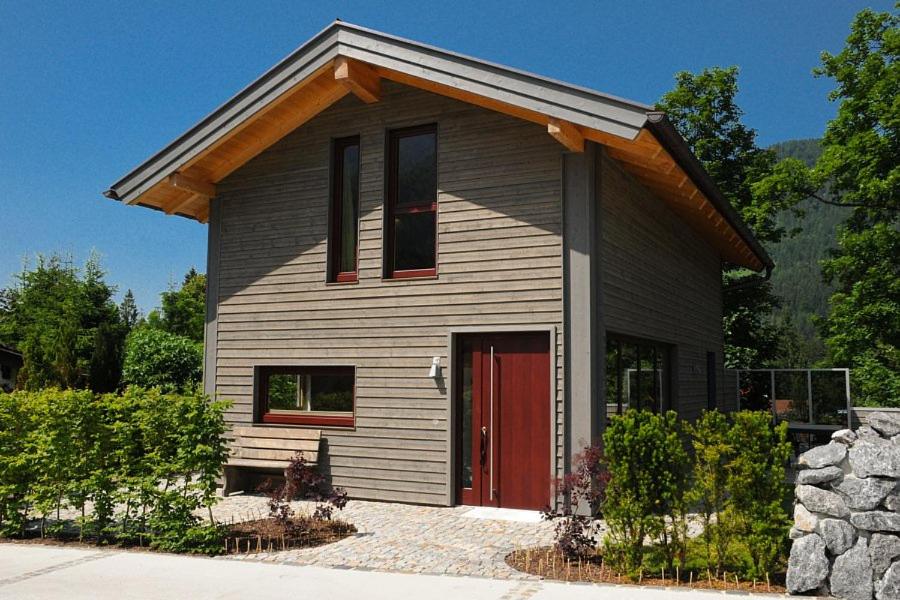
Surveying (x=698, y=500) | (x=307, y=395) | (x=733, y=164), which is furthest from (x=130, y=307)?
(x=698, y=500)

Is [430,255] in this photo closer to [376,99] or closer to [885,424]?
[376,99]

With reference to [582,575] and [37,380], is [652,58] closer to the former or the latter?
[37,380]

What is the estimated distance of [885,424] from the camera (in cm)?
619

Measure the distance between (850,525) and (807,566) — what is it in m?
0.45

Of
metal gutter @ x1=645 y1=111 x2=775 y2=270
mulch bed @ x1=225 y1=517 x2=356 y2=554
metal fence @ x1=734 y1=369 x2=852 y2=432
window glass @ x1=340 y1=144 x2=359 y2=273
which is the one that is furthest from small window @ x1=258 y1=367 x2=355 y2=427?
metal fence @ x1=734 y1=369 x2=852 y2=432

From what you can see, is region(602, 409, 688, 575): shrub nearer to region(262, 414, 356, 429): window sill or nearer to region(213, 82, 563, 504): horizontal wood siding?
region(213, 82, 563, 504): horizontal wood siding

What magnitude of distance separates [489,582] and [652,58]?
3459cm

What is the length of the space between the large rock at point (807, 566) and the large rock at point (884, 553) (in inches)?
13.0

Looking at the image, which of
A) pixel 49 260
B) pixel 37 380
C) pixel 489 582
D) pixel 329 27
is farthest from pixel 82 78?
pixel 49 260

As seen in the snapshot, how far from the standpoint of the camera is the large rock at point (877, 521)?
549 cm

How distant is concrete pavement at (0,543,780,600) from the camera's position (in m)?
5.73

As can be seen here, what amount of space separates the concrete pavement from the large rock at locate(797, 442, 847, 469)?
49.3 inches

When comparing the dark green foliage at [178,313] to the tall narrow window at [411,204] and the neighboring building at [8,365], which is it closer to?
the neighboring building at [8,365]

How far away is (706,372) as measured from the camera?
16172mm
